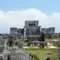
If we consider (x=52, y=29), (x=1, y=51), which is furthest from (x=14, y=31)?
(x=1, y=51)

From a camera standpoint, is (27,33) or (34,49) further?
(27,33)

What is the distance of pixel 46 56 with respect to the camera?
27.9 metres

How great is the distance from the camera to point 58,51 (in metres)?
28.5

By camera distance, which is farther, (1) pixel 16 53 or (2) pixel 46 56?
(2) pixel 46 56

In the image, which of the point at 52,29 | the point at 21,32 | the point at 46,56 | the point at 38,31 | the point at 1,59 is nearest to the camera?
the point at 1,59

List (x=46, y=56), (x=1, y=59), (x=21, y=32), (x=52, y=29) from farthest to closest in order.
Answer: (x=52, y=29) → (x=21, y=32) → (x=46, y=56) → (x=1, y=59)

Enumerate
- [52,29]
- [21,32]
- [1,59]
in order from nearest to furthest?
[1,59] < [21,32] < [52,29]

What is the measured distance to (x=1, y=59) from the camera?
57.6ft

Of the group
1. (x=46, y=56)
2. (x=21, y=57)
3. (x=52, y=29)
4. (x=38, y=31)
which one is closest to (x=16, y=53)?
(x=21, y=57)

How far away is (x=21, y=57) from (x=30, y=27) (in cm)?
5978

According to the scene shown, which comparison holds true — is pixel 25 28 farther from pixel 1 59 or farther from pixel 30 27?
pixel 1 59

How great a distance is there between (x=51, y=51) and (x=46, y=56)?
145 cm

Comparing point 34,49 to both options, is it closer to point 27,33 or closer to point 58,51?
point 58,51

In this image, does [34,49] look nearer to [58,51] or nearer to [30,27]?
[58,51]
